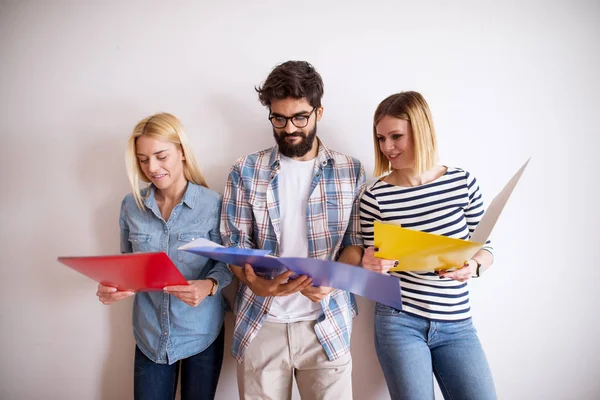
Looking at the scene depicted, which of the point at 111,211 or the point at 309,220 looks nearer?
the point at 309,220

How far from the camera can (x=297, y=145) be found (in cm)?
122

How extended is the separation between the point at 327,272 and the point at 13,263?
1708 mm

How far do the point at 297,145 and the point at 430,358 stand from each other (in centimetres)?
103

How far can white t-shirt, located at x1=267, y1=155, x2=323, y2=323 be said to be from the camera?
48.6 inches

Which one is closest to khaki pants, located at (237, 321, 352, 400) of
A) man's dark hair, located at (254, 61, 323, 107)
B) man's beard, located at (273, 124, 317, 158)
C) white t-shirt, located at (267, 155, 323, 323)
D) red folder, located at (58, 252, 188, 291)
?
white t-shirt, located at (267, 155, 323, 323)

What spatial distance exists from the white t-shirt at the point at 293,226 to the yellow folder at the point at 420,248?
0.41m

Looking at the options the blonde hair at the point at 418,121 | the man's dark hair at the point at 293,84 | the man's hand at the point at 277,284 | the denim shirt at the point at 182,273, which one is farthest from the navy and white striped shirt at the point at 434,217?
the denim shirt at the point at 182,273

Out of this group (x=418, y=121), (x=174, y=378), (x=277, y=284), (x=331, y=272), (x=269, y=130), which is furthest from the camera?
(x=269, y=130)

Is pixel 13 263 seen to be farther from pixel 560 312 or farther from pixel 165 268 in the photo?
pixel 560 312

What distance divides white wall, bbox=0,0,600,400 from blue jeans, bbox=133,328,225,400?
0.22 metres

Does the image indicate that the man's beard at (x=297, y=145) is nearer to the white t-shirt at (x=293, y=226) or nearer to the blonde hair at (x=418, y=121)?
the white t-shirt at (x=293, y=226)

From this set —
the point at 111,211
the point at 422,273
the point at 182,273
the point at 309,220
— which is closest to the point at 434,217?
the point at 422,273

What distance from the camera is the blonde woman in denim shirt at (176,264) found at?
1229 mm

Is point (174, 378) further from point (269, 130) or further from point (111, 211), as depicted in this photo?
point (269, 130)
